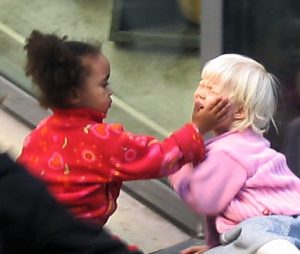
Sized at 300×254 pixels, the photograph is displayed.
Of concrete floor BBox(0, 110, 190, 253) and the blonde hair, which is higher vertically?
the blonde hair

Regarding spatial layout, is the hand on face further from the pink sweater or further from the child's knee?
the child's knee

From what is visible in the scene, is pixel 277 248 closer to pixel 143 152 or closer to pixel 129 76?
pixel 143 152

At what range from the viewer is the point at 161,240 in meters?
4.68

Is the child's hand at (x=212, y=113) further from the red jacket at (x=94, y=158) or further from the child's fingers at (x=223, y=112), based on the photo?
the red jacket at (x=94, y=158)

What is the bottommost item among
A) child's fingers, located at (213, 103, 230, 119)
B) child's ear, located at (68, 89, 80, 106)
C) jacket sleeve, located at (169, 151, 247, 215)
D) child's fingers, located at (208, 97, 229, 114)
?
jacket sleeve, located at (169, 151, 247, 215)

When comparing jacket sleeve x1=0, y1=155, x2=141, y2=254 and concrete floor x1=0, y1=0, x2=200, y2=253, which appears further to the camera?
concrete floor x1=0, y1=0, x2=200, y2=253

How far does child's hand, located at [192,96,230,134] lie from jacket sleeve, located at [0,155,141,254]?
6.23ft

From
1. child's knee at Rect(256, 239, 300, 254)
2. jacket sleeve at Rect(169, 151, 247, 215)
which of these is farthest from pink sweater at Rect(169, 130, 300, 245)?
child's knee at Rect(256, 239, 300, 254)

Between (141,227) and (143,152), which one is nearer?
(143,152)

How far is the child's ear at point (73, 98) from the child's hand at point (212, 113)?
0.41 metres

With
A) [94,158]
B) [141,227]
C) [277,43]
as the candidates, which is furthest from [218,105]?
[141,227]

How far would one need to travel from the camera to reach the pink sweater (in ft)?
11.2

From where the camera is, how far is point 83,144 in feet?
10.8

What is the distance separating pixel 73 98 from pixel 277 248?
2.68 ft
